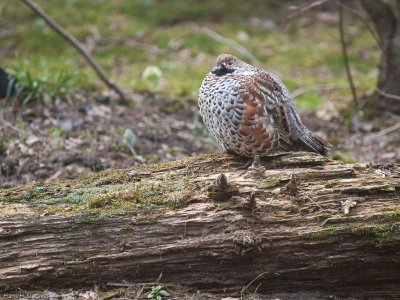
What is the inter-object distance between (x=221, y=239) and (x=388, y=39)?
5295 mm

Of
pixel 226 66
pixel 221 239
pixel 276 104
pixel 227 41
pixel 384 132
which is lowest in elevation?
pixel 221 239

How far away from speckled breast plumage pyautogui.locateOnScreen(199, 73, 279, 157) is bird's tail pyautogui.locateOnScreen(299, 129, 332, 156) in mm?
341

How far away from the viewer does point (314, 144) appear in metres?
4.76

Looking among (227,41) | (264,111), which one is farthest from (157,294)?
(227,41)

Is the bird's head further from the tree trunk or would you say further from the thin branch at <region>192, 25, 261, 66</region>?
the thin branch at <region>192, 25, 261, 66</region>

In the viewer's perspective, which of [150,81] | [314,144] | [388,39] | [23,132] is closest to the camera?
[314,144]

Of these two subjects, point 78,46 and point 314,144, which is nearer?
point 314,144

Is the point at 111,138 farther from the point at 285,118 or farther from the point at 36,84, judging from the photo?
A: the point at 285,118

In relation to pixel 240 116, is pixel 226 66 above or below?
above

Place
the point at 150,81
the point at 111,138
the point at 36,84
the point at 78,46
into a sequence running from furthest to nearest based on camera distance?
the point at 150,81 → the point at 78,46 → the point at 36,84 → the point at 111,138

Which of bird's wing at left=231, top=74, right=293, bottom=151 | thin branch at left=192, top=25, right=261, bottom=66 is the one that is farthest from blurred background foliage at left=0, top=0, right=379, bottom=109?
bird's wing at left=231, top=74, right=293, bottom=151

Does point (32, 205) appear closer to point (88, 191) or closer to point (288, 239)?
point (88, 191)

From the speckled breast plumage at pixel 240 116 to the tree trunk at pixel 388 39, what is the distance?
3.91 m

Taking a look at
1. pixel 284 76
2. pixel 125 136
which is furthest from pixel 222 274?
pixel 284 76
